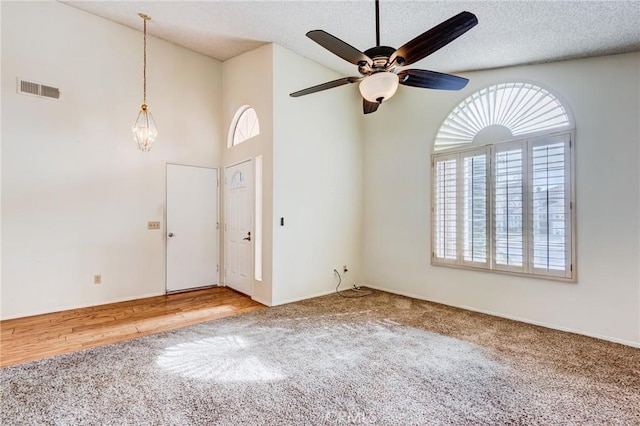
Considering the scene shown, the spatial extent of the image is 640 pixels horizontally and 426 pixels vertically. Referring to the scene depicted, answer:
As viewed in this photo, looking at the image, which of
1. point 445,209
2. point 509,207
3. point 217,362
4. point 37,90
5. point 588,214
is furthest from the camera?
point 445,209

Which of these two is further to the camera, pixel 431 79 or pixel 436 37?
pixel 431 79

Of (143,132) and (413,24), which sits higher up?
(413,24)

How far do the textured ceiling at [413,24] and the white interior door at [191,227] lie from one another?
208 centimetres

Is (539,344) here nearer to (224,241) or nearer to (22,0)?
(224,241)

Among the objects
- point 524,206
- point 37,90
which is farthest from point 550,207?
point 37,90

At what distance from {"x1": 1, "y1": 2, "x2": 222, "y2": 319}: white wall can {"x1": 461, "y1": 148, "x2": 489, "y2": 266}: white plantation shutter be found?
4201mm

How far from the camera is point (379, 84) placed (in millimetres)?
2254

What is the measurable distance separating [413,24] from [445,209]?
232 centimetres

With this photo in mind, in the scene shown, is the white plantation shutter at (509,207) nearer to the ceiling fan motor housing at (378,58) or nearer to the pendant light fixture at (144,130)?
the ceiling fan motor housing at (378,58)

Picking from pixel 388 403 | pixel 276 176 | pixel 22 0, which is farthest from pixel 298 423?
pixel 22 0

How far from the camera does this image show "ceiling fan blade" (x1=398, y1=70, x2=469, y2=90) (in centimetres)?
236

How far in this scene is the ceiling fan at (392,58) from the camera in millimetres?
1976

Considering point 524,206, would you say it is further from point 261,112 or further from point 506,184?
point 261,112

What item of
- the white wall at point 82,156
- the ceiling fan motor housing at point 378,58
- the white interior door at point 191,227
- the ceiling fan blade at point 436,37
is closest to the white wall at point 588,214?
the ceiling fan blade at point 436,37
